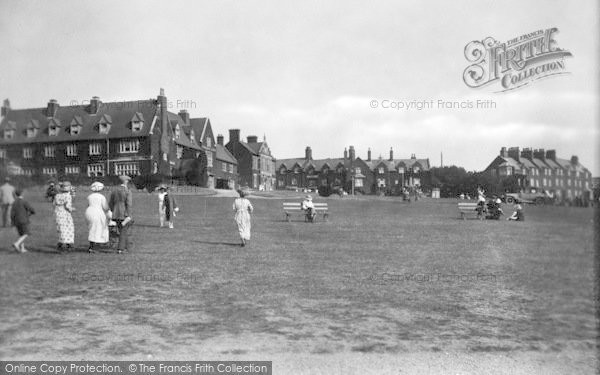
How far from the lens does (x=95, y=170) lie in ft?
41.0

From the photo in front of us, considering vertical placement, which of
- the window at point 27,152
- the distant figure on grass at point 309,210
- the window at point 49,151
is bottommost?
the distant figure on grass at point 309,210

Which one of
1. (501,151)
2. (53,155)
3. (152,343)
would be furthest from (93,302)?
(501,151)

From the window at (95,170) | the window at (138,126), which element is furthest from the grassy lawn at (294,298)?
the window at (138,126)

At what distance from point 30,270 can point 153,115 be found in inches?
246

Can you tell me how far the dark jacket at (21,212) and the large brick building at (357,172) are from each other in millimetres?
82458

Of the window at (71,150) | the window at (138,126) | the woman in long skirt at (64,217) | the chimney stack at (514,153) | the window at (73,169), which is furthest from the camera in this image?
the window at (138,126)

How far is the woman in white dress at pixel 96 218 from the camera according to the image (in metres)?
10.5

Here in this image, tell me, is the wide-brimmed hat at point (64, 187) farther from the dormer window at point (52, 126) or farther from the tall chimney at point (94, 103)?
the tall chimney at point (94, 103)

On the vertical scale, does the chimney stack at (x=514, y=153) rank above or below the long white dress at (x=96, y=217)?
above

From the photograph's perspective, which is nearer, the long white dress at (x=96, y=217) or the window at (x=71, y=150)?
the long white dress at (x=96, y=217)

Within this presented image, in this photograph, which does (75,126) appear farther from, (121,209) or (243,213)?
(243,213)

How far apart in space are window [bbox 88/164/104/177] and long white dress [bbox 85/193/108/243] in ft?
4.65

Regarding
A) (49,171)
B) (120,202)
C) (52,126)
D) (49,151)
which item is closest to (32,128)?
(52,126)

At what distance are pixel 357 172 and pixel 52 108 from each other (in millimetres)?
84802
